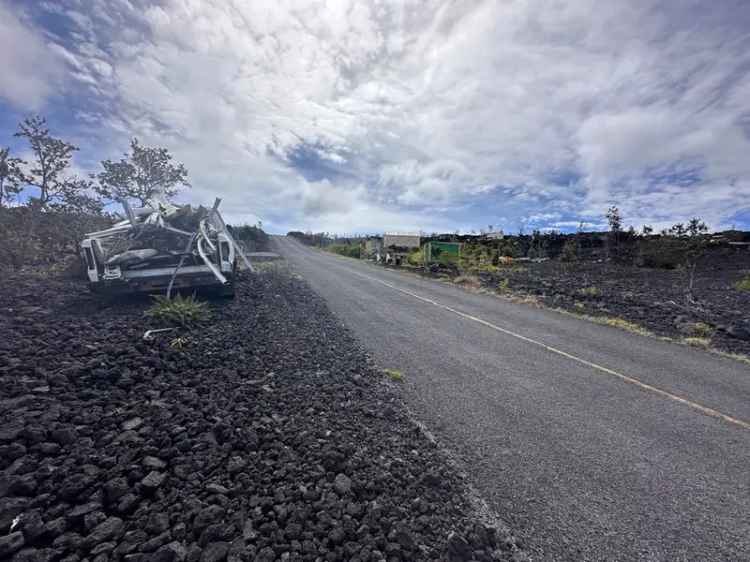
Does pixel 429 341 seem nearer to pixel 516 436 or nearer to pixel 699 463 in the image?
pixel 516 436

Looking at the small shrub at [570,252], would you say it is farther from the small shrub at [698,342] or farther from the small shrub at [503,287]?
the small shrub at [698,342]

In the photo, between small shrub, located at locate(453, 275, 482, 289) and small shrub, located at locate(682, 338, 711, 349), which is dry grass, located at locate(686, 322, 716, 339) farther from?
small shrub, located at locate(453, 275, 482, 289)

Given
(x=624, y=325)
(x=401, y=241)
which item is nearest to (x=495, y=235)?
(x=401, y=241)

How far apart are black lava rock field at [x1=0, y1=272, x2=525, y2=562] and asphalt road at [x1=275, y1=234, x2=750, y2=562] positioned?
0.40 meters

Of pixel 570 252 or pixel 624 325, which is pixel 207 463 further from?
pixel 570 252

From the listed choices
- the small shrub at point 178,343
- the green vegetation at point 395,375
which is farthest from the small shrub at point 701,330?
the small shrub at point 178,343

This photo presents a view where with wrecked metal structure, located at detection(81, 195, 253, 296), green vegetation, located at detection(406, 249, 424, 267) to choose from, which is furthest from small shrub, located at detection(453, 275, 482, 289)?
wrecked metal structure, located at detection(81, 195, 253, 296)

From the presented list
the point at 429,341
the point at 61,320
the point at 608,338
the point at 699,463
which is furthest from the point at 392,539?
the point at 608,338

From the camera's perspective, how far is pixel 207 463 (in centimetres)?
211

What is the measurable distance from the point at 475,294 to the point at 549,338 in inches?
232

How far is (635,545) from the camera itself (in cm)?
193

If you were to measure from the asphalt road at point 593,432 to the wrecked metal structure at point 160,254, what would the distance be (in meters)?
3.40

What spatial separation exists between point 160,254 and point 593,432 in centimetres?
813

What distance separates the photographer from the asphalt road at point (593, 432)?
204 cm
